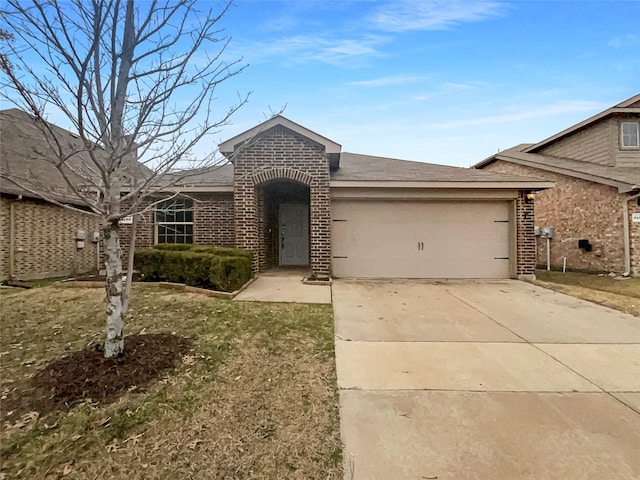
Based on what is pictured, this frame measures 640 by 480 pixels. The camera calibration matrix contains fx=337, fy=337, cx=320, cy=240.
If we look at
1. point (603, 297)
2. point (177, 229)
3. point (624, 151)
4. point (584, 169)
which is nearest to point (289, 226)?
point (177, 229)

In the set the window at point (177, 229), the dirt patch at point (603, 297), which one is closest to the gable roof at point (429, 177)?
the dirt patch at point (603, 297)

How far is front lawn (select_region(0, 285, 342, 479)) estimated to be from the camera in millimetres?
2131

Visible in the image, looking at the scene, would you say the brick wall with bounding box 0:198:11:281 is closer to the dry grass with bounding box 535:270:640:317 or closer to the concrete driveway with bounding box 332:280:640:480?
the concrete driveway with bounding box 332:280:640:480

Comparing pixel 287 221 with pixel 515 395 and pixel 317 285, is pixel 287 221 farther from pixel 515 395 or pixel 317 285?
pixel 515 395

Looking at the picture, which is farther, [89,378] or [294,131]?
[294,131]

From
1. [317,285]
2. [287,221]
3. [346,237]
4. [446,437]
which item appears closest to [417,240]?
[346,237]

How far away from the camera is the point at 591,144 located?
1339 centimetres

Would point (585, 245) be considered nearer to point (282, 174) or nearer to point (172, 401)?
point (282, 174)

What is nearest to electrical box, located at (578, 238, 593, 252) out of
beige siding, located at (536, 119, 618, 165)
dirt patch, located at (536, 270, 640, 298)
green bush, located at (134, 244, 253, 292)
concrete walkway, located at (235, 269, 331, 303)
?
dirt patch, located at (536, 270, 640, 298)

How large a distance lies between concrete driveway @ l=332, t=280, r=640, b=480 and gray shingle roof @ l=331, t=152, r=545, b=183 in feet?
13.4

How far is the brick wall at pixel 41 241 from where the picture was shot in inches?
341

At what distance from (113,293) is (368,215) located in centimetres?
696

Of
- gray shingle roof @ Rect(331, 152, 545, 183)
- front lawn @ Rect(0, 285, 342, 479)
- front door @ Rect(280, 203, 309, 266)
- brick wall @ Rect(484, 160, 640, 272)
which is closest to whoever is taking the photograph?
front lawn @ Rect(0, 285, 342, 479)

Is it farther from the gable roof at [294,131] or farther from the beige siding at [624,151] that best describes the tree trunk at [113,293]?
the beige siding at [624,151]
